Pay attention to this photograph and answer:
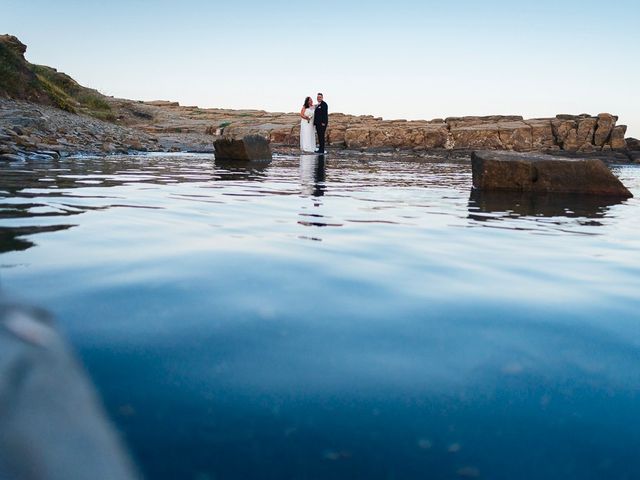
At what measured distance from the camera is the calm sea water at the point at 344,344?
3.02ft

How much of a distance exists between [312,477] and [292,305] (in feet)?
2.90

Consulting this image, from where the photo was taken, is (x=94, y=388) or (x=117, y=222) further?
(x=117, y=222)

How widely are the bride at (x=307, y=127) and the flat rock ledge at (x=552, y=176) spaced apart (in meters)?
12.9

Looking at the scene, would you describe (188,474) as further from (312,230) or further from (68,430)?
(312,230)

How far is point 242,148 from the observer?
12820mm

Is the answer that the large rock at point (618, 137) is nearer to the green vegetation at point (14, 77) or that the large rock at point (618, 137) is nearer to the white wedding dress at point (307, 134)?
the white wedding dress at point (307, 134)

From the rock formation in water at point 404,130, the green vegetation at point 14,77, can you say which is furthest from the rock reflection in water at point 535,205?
the rock formation in water at point 404,130

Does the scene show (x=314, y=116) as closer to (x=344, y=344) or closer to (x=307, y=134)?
(x=307, y=134)

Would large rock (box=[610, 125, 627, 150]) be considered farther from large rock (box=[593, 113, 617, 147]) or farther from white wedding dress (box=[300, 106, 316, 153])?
white wedding dress (box=[300, 106, 316, 153])

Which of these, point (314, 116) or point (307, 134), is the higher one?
point (314, 116)

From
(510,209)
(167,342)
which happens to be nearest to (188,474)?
(167,342)

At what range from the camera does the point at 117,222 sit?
3.21 meters

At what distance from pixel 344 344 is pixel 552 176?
6.34 m

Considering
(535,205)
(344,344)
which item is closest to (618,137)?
(535,205)
